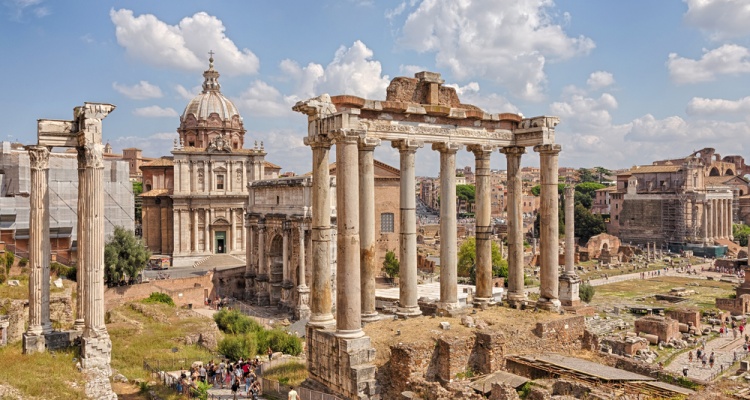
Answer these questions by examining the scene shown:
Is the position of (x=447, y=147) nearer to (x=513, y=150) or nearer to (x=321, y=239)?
(x=513, y=150)

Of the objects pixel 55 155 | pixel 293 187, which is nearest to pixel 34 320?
pixel 293 187

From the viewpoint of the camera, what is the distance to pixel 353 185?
39.3 feet

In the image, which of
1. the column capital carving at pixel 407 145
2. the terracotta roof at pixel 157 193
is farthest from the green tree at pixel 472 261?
the column capital carving at pixel 407 145

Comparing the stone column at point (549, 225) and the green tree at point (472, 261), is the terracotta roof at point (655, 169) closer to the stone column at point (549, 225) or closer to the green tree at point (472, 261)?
the green tree at point (472, 261)

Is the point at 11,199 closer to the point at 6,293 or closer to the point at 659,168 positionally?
the point at 6,293

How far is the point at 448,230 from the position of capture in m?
14.9

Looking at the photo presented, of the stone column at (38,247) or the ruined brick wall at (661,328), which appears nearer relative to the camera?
the stone column at (38,247)

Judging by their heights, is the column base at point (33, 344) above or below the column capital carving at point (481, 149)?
below

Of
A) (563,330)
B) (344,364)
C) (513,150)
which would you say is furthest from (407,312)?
(513,150)

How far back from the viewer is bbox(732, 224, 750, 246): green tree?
3145 inches

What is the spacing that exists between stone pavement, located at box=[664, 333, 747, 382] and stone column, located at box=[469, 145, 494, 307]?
39.4 ft

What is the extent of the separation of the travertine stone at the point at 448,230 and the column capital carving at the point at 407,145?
2.92 ft

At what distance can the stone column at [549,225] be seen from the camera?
15852 millimetres

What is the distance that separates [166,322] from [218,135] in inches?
924
